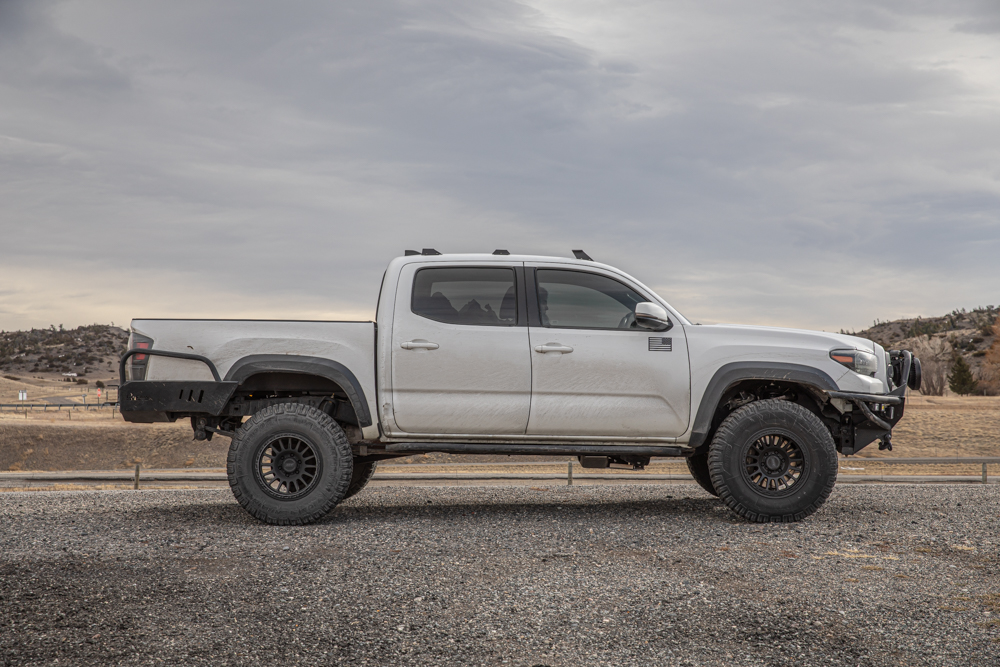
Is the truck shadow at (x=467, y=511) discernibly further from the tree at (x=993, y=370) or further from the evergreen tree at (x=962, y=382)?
the tree at (x=993, y=370)

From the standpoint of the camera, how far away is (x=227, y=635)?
11.9 feet

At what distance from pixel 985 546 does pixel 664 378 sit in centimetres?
267

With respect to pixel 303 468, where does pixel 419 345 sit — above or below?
above

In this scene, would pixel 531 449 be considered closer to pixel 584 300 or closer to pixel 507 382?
pixel 507 382

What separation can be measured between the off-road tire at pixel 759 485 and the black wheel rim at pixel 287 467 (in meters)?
3.42

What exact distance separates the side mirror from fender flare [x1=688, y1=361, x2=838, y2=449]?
631 millimetres

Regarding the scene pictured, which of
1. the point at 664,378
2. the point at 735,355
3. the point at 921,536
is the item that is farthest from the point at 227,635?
the point at 921,536

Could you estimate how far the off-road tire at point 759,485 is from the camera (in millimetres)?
6449

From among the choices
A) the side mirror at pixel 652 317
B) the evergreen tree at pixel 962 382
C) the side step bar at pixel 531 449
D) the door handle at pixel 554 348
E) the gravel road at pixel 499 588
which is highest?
the side mirror at pixel 652 317

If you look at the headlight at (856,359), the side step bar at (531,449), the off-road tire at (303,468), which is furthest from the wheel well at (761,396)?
the off-road tire at (303,468)

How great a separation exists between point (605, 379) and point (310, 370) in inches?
98.8

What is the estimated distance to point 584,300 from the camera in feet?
22.0

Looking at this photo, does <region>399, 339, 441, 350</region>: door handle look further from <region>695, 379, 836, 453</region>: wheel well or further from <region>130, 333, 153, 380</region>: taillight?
<region>695, 379, 836, 453</region>: wheel well

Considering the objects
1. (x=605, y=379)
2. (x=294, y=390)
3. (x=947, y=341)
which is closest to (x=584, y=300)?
(x=605, y=379)
